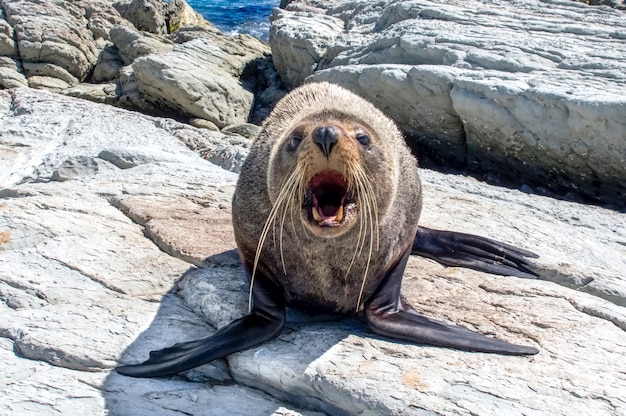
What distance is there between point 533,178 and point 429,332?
4772 millimetres

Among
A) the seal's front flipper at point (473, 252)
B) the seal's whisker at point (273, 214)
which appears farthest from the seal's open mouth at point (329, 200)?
the seal's front flipper at point (473, 252)

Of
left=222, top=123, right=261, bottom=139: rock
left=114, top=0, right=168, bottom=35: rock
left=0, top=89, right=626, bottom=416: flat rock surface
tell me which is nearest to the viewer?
left=0, top=89, right=626, bottom=416: flat rock surface

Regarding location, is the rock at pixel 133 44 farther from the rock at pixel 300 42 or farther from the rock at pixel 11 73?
the rock at pixel 300 42

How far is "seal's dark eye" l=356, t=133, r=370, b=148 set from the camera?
12.3 feet

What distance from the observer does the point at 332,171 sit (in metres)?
3.46

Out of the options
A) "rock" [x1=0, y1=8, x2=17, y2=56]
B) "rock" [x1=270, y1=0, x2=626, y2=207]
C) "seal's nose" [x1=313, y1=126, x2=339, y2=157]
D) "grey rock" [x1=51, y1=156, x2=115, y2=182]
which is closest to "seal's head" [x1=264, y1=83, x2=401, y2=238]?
"seal's nose" [x1=313, y1=126, x2=339, y2=157]

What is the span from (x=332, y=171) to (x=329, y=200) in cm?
18

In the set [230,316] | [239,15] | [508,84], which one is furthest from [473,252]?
[239,15]

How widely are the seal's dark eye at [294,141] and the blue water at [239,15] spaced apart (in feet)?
62.6

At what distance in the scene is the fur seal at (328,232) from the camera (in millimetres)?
3518

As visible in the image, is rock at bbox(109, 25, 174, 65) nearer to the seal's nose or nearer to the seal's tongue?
the seal's tongue

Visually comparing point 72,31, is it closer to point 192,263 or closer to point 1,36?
point 1,36

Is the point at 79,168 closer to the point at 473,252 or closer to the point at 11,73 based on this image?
the point at 473,252

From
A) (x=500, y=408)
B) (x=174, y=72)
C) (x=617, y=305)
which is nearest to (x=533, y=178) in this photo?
(x=617, y=305)
